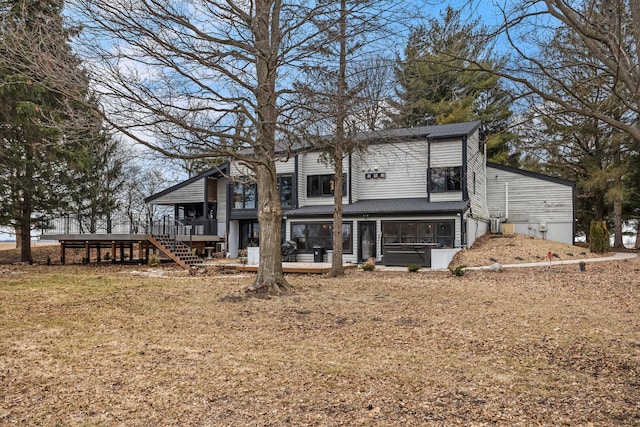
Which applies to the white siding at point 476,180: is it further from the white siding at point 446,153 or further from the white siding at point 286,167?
the white siding at point 286,167

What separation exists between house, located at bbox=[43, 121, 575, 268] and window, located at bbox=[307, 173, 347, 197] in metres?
0.05

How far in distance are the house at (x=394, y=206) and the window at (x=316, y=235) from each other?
0.15 ft

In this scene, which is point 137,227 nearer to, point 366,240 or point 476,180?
point 366,240

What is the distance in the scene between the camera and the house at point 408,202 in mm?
18469

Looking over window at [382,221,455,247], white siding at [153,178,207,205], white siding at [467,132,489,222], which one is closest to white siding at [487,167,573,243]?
white siding at [467,132,489,222]

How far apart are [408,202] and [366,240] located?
2520 millimetres

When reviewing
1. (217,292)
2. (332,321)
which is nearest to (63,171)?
(217,292)

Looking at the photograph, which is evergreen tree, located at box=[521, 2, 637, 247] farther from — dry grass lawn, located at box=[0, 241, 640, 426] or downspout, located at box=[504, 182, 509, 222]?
dry grass lawn, located at box=[0, 241, 640, 426]

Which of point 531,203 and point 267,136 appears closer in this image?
point 267,136

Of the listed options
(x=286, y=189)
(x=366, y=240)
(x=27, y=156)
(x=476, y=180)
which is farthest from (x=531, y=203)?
(x=27, y=156)

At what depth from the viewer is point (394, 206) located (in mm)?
19328

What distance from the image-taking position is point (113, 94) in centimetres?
678

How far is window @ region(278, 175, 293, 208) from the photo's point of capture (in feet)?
72.7

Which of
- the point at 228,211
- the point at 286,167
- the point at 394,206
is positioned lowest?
the point at 228,211
